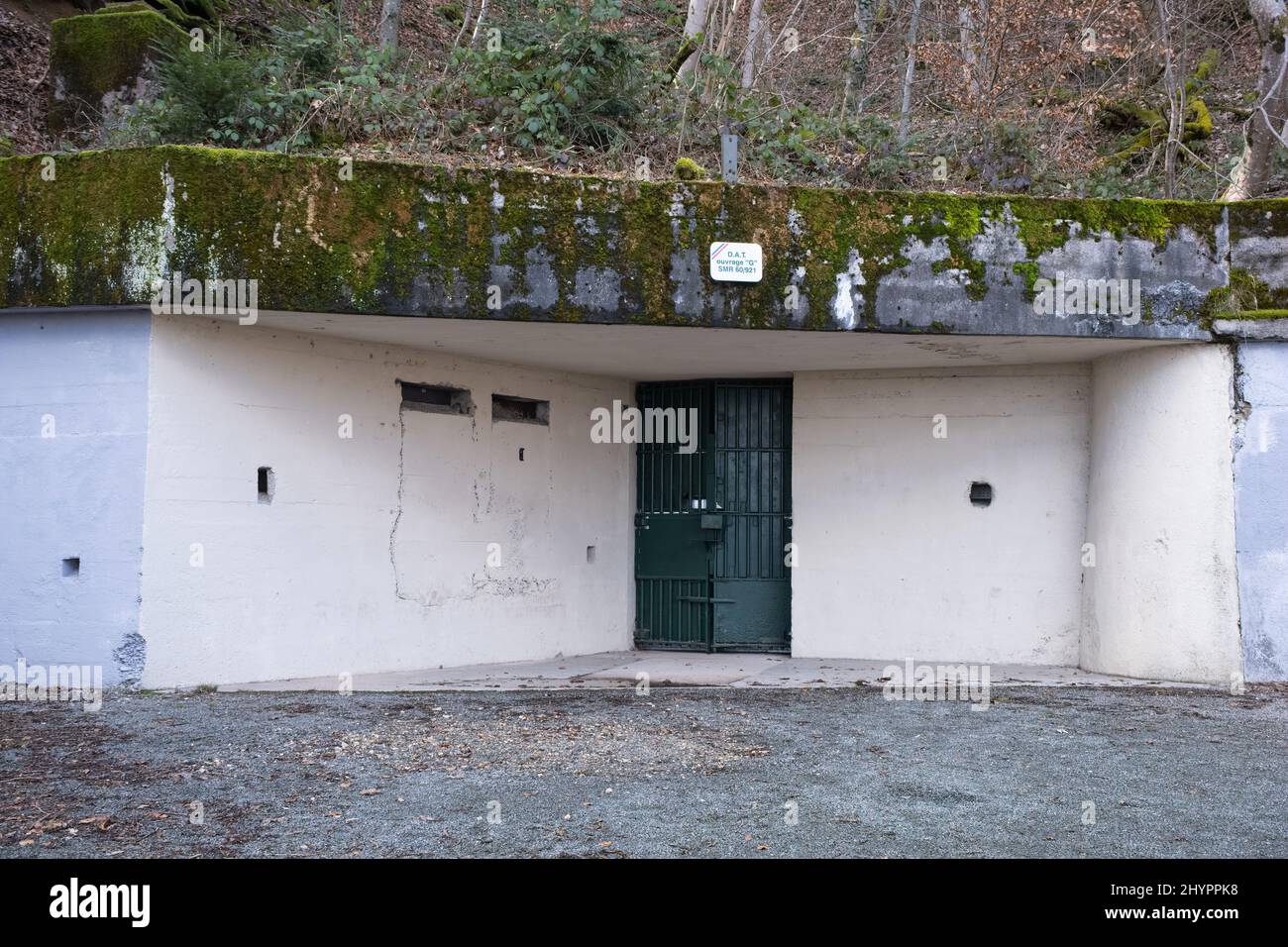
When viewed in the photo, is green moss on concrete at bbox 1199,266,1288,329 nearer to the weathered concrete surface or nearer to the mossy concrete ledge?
the mossy concrete ledge

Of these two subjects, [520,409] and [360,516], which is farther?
[520,409]

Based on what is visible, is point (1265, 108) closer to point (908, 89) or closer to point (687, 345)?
point (908, 89)

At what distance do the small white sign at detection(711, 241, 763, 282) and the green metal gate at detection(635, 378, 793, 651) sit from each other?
2.66 m

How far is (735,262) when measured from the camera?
8156 millimetres

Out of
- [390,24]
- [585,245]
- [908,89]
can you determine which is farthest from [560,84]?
[908,89]

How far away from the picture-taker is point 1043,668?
9594 millimetres

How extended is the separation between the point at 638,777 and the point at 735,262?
3930mm

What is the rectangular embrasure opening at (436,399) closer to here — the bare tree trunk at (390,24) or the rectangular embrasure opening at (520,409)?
the rectangular embrasure opening at (520,409)

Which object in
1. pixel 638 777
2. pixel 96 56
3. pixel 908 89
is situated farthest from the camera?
pixel 908 89

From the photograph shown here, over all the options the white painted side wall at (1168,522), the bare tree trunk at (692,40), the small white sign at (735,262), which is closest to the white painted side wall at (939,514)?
the white painted side wall at (1168,522)

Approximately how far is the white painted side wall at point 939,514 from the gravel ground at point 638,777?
2.08 m

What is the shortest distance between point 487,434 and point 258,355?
2.21 meters

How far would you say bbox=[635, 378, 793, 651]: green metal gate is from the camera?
10.7 meters

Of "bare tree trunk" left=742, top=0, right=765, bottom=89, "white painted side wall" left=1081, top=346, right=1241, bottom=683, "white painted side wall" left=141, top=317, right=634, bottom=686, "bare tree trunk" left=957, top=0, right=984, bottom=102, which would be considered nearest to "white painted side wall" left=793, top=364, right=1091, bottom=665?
"white painted side wall" left=1081, top=346, right=1241, bottom=683
